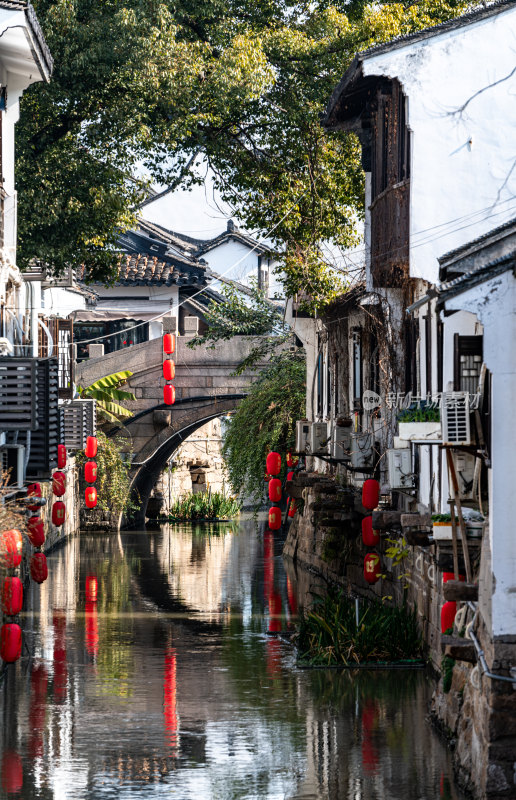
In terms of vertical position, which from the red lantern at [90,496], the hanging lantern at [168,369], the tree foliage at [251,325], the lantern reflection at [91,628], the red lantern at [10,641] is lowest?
the lantern reflection at [91,628]

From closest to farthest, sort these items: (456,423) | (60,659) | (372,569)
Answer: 1. (456,423)
2. (60,659)
3. (372,569)

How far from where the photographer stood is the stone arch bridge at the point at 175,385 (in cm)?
3862

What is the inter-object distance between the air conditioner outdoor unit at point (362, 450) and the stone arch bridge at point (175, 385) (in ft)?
47.8

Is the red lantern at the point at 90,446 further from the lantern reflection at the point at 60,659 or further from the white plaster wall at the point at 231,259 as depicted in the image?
the white plaster wall at the point at 231,259

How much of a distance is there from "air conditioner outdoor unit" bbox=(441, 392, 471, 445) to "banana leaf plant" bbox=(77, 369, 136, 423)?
2571 centimetres

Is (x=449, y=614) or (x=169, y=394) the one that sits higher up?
(x=169, y=394)

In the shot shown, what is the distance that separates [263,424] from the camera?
33781 millimetres

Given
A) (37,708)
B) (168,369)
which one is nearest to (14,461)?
(37,708)

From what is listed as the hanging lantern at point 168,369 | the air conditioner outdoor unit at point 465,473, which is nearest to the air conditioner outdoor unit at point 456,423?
the air conditioner outdoor unit at point 465,473

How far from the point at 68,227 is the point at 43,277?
11.1ft

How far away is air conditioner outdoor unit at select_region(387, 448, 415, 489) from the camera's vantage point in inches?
766

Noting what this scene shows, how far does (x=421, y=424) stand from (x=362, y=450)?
30.4 feet

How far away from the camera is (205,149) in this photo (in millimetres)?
27312

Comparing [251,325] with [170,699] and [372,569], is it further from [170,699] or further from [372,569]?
[170,699]
